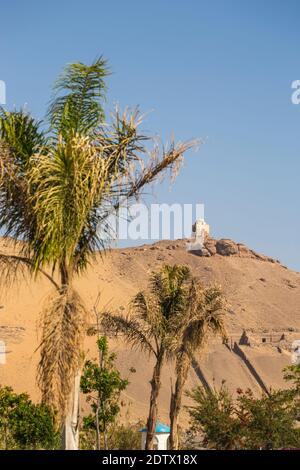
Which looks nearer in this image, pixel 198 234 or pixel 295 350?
pixel 295 350

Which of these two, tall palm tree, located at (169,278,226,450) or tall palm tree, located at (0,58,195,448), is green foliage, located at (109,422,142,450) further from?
tall palm tree, located at (0,58,195,448)

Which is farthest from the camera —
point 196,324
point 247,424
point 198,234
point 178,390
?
point 198,234

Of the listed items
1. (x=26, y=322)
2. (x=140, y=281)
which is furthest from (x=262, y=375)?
(x=140, y=281)

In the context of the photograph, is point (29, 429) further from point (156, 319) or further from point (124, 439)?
point (156, 319)

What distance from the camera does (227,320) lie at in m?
105

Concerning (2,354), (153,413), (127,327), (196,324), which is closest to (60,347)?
(127,327)

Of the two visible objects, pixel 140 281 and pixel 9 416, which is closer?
pixel 9 416

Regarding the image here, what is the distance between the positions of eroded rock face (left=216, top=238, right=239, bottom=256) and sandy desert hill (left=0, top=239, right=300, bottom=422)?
18 mm

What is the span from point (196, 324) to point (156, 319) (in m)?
1.31

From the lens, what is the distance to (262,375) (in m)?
85.9

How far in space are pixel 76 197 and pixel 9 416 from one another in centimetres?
2507

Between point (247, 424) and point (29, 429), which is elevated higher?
point (247, 424)

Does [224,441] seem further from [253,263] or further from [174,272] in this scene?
[253,263]

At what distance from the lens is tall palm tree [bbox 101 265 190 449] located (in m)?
19.8
